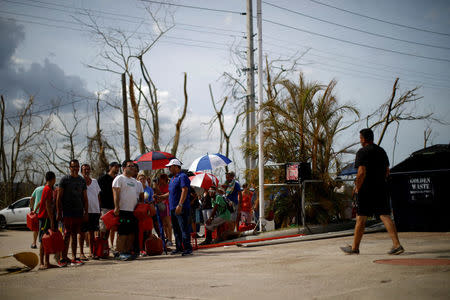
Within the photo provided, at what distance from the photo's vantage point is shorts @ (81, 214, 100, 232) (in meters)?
9.83

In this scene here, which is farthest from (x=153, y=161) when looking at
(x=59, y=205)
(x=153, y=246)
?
(x=59, y=205)

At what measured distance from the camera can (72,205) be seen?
29.7ft

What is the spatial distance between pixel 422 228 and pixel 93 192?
797cm

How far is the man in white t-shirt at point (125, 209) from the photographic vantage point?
30.6 ft

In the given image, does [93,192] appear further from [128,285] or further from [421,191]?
[421,191]

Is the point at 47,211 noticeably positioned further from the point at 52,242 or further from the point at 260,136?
the point at 260,136

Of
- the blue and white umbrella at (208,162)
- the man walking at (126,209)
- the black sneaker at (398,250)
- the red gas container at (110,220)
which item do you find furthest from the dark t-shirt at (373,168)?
the blue and white umbrella at (208,162)

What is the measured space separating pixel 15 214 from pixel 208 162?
44.4 feet

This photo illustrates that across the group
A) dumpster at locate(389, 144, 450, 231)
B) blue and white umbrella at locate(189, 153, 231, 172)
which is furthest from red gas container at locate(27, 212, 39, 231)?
dumpster at locate(389, 144, 450, 231)

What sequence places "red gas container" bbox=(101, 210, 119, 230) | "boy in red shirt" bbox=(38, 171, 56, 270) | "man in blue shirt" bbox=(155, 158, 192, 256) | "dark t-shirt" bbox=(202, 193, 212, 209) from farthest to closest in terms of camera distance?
"dark t-shirt" bbox=(202, 193, 212, 209)
"man in blue shirt" bbox=(155, 158, 192, 256)
"red gas container" bbox=(101, 210, 119, 230)
"boy in red shirt" bbox=(38, 171, 56, 270)

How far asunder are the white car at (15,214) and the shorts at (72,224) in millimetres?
15566

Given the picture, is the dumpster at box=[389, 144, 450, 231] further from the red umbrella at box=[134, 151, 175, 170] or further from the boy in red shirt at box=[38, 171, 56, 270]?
the boy in red shirt at box=[38, 171, 56, 270]

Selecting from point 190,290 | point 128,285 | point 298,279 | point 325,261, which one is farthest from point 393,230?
point 128,285

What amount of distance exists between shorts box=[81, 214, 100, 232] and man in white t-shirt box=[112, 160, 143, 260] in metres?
0.88
